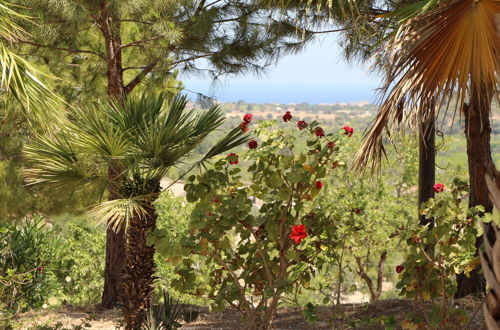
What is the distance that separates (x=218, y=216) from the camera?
5.13 metres

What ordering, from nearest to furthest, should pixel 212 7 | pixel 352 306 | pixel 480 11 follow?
1. pixel 480 11
2. pixel 352 306
3. pixel 212 7

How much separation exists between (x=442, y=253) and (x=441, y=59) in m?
1.46

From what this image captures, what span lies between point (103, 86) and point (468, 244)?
24.0 feet

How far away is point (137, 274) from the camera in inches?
217

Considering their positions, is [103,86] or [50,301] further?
[103,86]

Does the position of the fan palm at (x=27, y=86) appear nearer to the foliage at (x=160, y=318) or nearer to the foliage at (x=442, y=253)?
the foliage at (x=160, y=318)

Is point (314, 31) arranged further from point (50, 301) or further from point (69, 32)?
point (50, 301)

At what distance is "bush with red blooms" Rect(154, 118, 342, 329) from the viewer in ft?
16.6

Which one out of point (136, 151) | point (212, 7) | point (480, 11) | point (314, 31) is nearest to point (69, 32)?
point (212, 7)

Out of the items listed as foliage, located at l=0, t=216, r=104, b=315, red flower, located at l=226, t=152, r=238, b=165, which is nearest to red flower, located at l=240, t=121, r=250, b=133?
red flower, located at l=226, t=152, r=238, b=165

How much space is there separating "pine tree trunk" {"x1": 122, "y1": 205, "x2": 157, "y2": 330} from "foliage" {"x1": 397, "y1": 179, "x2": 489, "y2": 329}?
2171 millimetres

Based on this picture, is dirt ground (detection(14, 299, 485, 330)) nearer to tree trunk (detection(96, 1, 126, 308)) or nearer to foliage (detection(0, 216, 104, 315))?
foliage (detection(0, 216, 104, 315))

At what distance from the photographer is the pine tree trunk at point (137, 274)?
5.46 metres

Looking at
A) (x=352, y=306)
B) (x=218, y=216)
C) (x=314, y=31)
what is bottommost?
(x=352, y=306)
